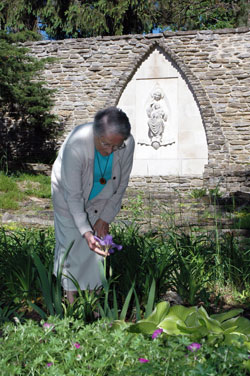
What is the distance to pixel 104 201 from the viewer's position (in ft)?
8.21

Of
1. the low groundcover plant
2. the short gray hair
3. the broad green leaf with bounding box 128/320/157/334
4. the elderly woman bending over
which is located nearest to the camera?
the low groundcover plant

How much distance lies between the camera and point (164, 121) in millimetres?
11586

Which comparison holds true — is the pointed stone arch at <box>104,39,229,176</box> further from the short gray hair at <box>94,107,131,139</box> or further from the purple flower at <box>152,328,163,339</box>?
the purple flower at <box>152,328,163,339</box>

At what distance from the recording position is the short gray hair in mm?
2000

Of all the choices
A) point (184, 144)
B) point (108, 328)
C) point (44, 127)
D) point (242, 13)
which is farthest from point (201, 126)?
point (108, 328)

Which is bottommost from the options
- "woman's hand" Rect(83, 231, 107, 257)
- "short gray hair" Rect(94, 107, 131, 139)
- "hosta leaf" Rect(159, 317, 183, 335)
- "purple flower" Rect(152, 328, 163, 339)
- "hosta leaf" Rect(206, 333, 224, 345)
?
"hosta leaf" Rect(159, 317, 183, 335)

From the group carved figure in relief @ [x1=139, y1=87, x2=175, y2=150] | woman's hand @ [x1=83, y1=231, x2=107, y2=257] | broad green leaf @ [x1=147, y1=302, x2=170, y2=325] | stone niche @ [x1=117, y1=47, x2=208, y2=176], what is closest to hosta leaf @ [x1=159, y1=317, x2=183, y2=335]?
broad green leaf @ [x1=147, y1=302, x2=170, y2=325]

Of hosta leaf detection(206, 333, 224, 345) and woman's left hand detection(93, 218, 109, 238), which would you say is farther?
woman's left hand detection(93, 218, 109, 238)

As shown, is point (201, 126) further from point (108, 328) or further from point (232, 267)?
point (108, 328)

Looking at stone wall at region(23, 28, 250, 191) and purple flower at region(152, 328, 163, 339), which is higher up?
stone wall at region(23, 28, 250, 191)

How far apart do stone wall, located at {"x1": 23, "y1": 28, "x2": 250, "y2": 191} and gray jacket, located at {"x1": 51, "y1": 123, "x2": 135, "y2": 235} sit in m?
8.73

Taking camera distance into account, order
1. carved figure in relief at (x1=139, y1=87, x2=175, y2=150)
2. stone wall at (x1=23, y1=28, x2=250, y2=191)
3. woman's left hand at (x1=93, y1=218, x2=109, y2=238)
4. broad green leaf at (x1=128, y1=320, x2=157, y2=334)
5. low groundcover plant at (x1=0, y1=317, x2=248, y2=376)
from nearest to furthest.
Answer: low groundcover plant at (x1=0, y1=317, x2=248, y2=376), broad green leaf at (x1=128, y1=320, x2=157, y2=334), woman's left hand at (x1=93, y1=218, x2=109, y2=238), stone wall at (x1=23, y1=28, x2=250, y2=191), carved figure in relief at (x1=139, y1=87, x2=175, y2=150)

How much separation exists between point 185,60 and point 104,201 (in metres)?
9.98

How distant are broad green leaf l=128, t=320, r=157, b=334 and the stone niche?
9712 mm
